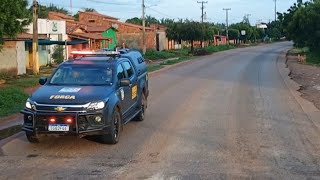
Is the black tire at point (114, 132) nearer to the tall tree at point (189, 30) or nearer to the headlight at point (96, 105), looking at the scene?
the headlight at point (96, 105)

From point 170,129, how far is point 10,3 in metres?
15.0

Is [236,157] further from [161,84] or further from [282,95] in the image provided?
[161,84]

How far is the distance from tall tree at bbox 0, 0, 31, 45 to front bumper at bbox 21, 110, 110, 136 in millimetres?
14984

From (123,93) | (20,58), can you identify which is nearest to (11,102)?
(123,93)

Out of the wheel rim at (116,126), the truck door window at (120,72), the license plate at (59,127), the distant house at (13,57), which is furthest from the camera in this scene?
the distant house at (13,57)

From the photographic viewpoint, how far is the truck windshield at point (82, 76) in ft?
33.2

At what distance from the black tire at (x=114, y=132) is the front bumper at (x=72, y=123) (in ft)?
0.77

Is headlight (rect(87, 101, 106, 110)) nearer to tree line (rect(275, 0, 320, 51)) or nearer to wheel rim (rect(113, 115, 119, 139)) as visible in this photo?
wheel rim (rect(113, 115, 119, 139))

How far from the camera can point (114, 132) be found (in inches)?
370

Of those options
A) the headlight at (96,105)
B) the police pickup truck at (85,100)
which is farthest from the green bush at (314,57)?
the headlight at (96,105)

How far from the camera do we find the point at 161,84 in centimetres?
2253

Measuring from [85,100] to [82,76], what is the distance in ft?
4.60

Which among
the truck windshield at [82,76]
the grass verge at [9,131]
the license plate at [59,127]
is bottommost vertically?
the grass verge at [9,131]

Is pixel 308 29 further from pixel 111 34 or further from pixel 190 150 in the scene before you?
pixel 190 150
